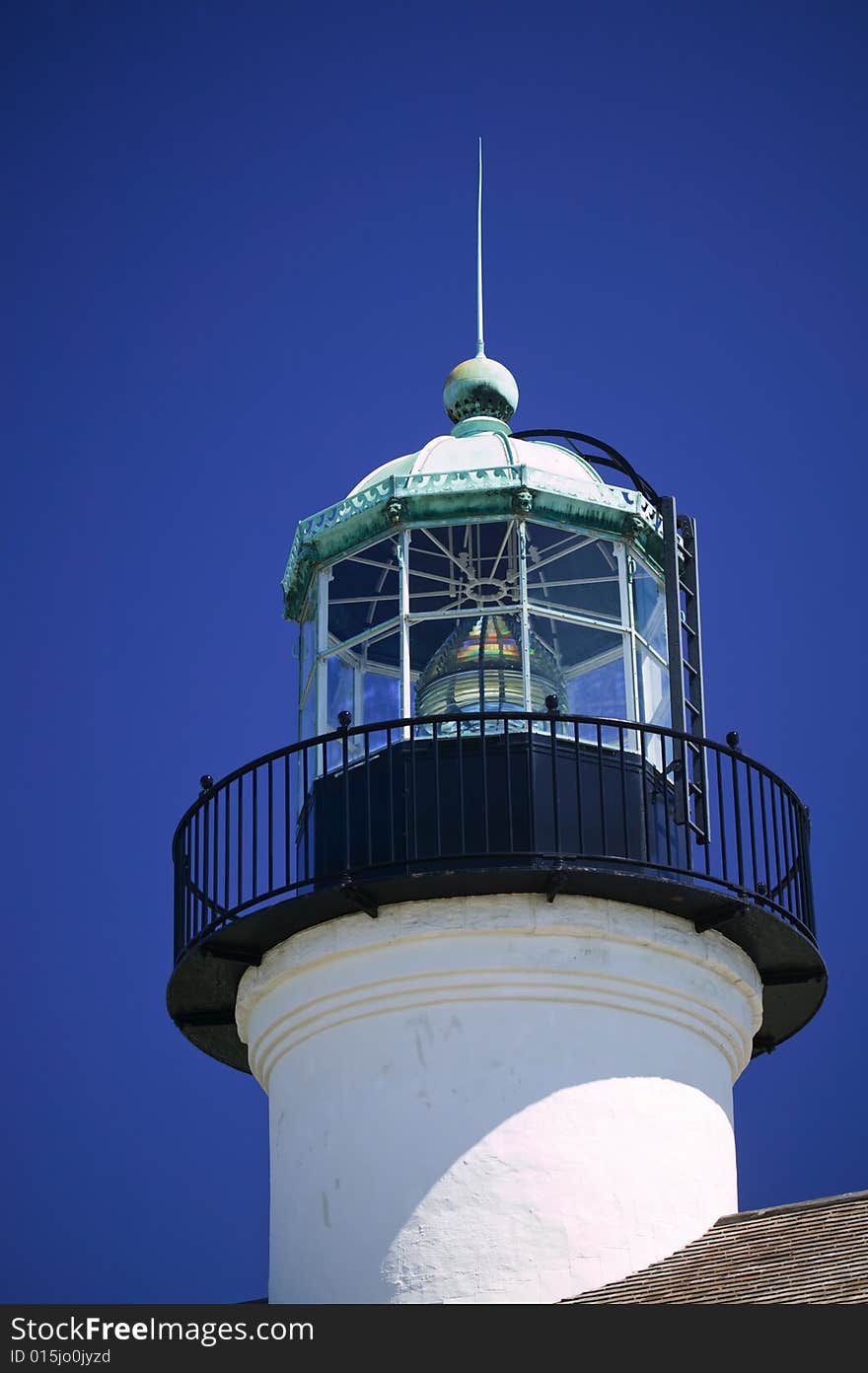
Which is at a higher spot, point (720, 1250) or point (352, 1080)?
point (352, 1080)

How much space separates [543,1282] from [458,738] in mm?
3428

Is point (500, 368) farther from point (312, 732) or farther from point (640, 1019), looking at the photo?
point (640, 1019)

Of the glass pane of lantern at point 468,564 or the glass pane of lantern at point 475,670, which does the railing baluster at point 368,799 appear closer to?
the glass pane of lantern at point 475,670

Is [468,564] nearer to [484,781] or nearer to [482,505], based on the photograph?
[482,505]

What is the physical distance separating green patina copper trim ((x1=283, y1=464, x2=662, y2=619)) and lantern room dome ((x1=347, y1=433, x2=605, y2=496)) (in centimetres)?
19

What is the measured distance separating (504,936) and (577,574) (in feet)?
9.66

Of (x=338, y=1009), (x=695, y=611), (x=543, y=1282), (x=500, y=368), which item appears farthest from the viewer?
(x=500, y=368)

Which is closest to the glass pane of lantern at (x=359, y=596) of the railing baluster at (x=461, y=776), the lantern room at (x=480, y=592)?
the lantern room at (x=480, y=592)

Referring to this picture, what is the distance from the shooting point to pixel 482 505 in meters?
18.2

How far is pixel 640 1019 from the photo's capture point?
17.2 meters

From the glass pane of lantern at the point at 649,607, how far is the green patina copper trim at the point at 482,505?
0.71ft

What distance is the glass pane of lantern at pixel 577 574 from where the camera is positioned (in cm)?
1855

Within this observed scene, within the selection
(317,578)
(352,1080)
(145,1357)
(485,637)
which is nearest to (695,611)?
(485,637)

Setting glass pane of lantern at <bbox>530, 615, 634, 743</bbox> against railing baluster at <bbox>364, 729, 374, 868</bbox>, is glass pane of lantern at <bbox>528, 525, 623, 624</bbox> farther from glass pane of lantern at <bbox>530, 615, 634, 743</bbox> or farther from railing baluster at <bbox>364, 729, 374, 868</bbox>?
railing baluster at <bbox>364, 729, 374, 868</bbox>
